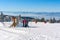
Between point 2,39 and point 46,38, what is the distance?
7.44 ft

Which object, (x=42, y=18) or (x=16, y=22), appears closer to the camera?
(x=16, y=22)

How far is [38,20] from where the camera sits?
85.4 feet

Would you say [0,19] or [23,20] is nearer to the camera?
[23,20]

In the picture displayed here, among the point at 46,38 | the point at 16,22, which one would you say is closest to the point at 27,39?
the point at 46,38

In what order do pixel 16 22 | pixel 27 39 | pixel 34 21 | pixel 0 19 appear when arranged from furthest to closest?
pixel 34 21 → pixel 0 19 → pixel 16 22 → pixel 27 39

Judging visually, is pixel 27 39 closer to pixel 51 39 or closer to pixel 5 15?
pixel 51 39

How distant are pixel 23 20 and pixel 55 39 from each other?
8.41 metres

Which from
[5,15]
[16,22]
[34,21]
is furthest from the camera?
[34,21]

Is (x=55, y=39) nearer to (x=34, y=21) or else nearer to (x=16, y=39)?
(x=16, y=39)

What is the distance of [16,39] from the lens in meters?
9.47

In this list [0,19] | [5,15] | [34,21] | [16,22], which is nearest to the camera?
[16,22]

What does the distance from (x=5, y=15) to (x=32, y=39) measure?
12.0m

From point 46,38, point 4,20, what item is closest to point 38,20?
point 4,20

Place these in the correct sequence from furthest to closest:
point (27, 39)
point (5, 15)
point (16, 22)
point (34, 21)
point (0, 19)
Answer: point (34, 21)
point (0, 19)
point (5, 15)
point (16, 22)
point (27, 39)
